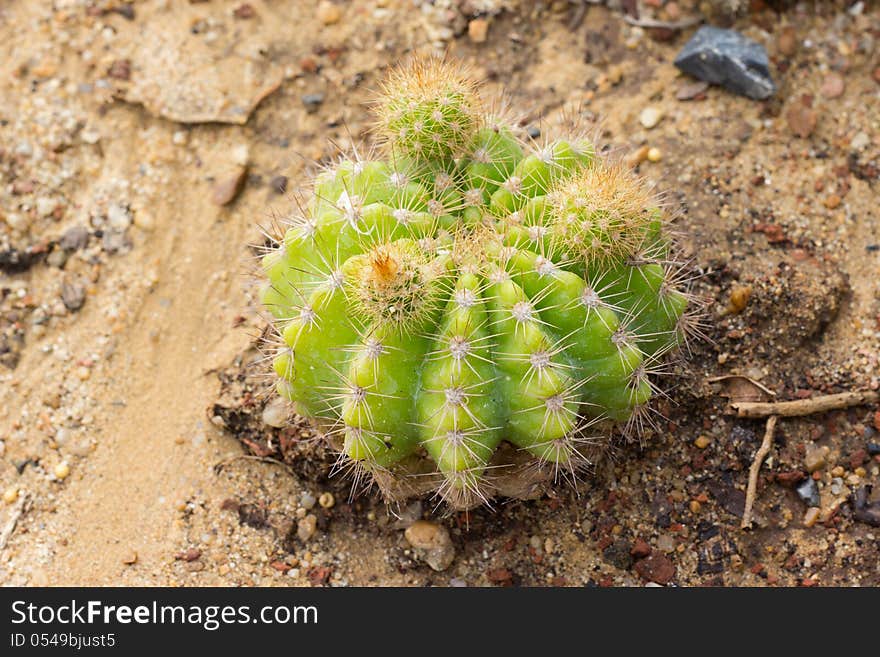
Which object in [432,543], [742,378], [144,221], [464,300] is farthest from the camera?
[144,221]

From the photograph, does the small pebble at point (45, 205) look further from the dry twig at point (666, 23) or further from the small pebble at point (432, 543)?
the dry twig at point (666, 23)

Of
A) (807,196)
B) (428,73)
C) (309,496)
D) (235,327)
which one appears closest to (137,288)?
(235,327)

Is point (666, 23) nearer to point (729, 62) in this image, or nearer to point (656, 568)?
point (729, 62)

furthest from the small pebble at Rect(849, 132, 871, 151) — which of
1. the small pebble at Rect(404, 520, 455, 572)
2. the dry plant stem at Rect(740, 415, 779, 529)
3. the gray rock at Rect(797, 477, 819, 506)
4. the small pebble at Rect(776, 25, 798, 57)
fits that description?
the small pebble at Rect(404, 520, 455, 572)

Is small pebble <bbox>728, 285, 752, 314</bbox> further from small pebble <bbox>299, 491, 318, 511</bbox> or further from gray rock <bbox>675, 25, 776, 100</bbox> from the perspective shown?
small pebble <bbox>299, 491, 318, 511</bbox>

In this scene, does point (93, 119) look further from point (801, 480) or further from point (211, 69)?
point (801, 480)

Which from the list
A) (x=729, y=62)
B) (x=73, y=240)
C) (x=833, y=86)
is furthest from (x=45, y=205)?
(x=833, y=86)

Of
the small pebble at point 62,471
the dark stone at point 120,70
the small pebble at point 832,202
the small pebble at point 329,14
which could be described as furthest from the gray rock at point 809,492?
the dark stone at point 120,70
